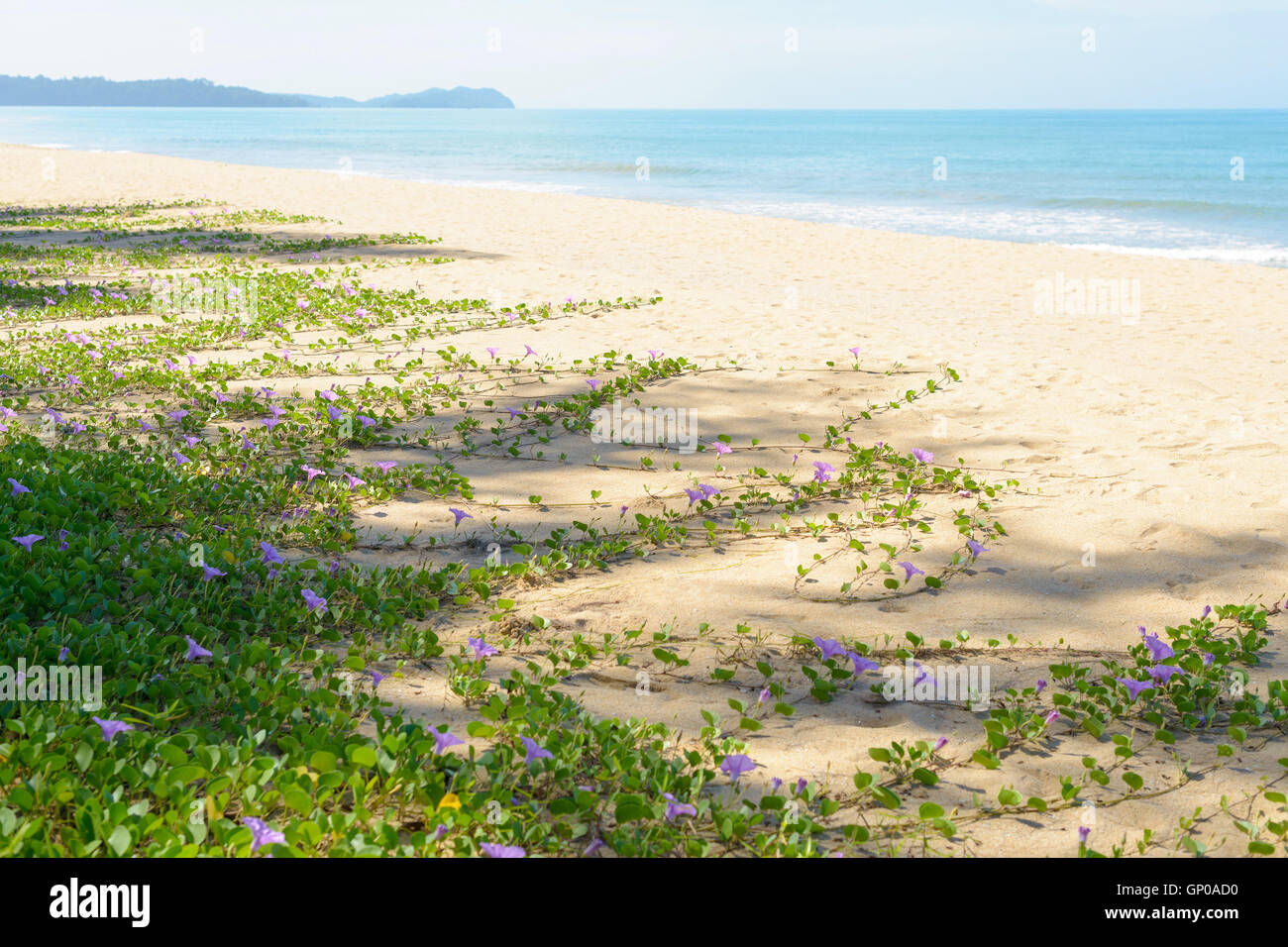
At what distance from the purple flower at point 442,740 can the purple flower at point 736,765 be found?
2.76 feet

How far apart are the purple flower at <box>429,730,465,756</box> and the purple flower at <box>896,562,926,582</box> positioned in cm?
238

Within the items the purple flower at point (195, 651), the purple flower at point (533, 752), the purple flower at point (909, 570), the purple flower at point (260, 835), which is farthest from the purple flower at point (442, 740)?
the purple flower at point (909, 570)

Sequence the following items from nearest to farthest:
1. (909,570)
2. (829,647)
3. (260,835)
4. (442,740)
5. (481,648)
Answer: (260,835) < (442,740) < (481,648) < (829,647) < (909,570)

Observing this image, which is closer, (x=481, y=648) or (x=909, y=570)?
(x=481, y=648)

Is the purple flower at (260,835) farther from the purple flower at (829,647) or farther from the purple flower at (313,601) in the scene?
the purple flower at (829,647)

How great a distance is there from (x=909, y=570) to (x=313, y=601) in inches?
105

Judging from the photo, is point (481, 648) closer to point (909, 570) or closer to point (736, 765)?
point (736, 765)

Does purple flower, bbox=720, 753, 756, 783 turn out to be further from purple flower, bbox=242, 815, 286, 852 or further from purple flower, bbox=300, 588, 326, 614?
purple flower, bbox=300, 588, 326, 614

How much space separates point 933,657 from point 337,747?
238 cm

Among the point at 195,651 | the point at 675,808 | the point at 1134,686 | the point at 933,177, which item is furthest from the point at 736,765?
the point at 933,177

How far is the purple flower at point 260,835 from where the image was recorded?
253 cm

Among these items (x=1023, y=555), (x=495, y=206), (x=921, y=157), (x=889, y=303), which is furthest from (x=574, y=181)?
(x=1023, y=555)

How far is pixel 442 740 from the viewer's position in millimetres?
2982

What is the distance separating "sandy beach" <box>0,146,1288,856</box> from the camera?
3.49 meters
